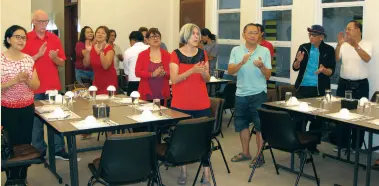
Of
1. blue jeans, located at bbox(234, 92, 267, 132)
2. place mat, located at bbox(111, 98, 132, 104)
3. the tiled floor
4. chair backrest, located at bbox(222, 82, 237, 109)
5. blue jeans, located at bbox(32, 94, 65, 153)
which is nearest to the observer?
the tiled floor

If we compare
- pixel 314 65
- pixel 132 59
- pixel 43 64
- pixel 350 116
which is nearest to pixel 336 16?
pixel 314 65

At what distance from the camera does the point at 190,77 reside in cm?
393

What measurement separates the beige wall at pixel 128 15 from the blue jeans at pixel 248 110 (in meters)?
5.00

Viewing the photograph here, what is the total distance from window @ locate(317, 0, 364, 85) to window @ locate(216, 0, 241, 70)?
2037mm

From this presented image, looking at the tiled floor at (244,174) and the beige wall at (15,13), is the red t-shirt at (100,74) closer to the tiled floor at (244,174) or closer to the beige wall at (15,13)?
the tiled floor at (244,174)

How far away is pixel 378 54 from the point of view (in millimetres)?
5227

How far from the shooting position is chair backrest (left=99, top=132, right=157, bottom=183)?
285cm

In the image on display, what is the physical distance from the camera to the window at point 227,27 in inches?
311

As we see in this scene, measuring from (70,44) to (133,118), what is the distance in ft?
23.3

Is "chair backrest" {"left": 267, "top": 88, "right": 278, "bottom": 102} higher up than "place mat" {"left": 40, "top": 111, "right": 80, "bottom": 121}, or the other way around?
"chair backrest" {"left": 267, "top": 88, "right": 278, "bottom": 102}

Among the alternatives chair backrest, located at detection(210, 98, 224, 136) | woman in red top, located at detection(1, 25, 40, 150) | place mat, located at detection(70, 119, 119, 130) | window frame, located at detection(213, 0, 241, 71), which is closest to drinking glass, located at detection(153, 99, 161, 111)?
place mat, located at detection(70, 119, 119, 130)

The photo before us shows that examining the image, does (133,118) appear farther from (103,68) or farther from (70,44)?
(70,44)

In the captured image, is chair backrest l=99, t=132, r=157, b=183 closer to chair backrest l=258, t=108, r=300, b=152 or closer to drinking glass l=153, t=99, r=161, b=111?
drinking glass l=153, t=99, r=161, b=111

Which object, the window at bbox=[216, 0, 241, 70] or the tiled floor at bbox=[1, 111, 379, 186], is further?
the window at bbox=[216, 0, 241, 70]
